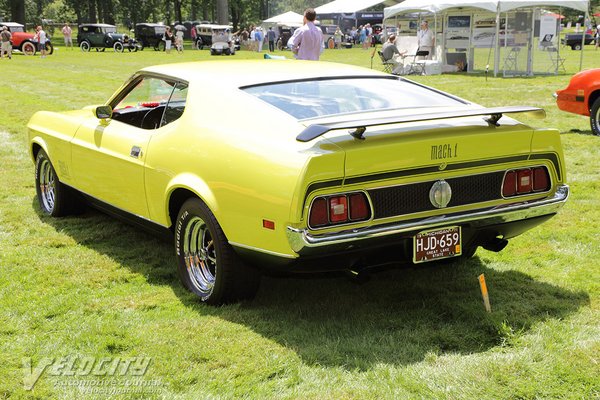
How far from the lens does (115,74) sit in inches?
1001

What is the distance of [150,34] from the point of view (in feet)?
159

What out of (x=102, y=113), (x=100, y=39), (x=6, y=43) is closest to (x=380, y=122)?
(x=102, y=113)


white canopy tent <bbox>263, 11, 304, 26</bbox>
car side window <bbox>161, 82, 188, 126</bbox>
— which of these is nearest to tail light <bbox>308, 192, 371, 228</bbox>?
car side window <bbox>161, 82, 188, 126</bbox>

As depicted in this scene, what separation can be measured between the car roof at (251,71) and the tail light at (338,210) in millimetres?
1223

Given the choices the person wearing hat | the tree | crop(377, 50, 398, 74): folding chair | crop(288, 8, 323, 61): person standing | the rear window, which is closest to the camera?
the rear window

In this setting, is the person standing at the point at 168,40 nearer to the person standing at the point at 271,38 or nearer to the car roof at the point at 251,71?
the person standing at the point at 271,38

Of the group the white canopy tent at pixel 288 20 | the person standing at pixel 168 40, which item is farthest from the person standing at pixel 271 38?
the person standing at pixel 168 40

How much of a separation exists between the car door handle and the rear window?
880 millimetres

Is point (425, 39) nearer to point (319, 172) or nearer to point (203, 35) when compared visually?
point (319, 172)

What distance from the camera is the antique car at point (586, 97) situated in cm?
1038

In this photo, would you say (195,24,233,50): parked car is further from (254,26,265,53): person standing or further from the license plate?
the license plate

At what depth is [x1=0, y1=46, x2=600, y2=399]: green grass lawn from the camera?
11.3 feet

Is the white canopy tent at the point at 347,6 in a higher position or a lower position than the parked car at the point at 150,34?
higher

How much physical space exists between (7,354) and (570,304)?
10.1 ft
